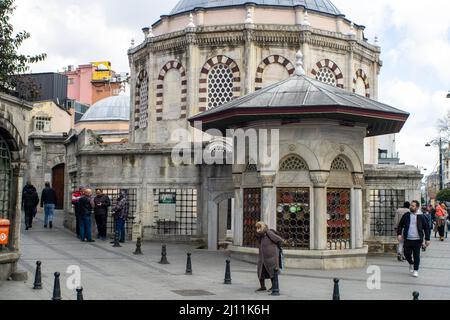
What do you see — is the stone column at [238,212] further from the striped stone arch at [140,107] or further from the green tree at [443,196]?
the green tree at [443,196]

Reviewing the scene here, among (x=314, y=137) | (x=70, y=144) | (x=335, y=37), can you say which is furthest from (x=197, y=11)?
(x=314, y=137)

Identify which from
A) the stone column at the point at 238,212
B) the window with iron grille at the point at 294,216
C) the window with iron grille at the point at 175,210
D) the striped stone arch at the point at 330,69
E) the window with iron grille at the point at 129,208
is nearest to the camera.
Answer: the window with iron grille at the point at 294,216

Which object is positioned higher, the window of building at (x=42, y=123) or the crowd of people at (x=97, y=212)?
the window of building at (x=42, y=123)

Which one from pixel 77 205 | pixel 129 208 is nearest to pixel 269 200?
pixel 77 205

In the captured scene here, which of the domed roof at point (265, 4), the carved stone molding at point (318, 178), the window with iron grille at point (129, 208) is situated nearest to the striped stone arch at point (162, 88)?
the domed roof at point (265, 4)

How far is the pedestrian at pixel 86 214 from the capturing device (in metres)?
19.4

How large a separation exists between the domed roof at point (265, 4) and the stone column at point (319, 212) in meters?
13.3

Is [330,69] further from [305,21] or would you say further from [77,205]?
[77,205]

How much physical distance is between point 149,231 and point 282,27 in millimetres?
10453

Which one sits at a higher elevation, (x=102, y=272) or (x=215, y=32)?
(x=215, y=32)

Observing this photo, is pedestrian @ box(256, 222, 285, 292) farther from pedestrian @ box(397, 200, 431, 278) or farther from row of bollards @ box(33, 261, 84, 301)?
pedestrian @ box(397, 200, 431, 278)

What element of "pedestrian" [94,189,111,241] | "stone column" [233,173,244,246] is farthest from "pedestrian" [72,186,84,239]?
"stone column" [233,173,244,246]
